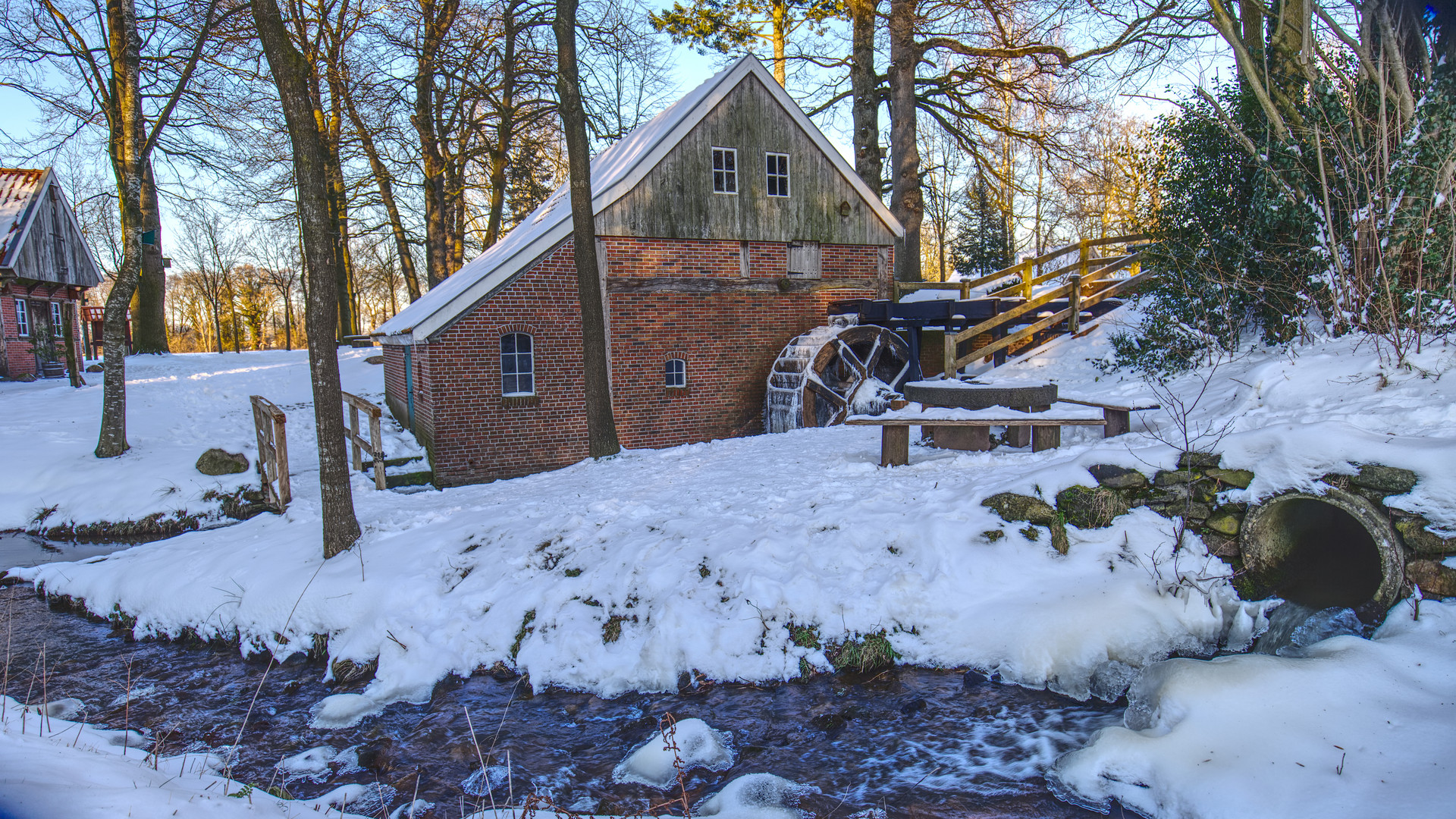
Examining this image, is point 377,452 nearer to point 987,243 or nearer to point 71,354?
point 71,354

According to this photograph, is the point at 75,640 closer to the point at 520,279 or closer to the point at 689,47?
the point at 520,279

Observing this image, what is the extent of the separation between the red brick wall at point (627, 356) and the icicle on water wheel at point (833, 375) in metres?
0.63

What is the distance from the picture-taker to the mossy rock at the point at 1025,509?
5.95 m

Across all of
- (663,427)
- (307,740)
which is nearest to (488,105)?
(663,427)

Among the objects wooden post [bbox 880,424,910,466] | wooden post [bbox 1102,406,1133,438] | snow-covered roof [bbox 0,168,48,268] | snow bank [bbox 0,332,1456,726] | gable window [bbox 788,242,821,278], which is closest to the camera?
snow bank [bbox 0,332,1456,726]

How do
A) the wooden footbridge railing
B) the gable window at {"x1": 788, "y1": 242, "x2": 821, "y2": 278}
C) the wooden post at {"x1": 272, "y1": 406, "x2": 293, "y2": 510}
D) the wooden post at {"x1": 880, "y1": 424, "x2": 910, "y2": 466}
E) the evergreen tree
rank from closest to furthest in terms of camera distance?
the wooden post at {"x1": 880, "y1": 424, "x2": 910, "y2": 466} → the wooden post at {"x1": 272, "y1": 406, "x2": 293, "y2": 510} → the wooden footbridge railing → the gable window at {"x1": 788, "y1": 242, "x2": 821, "y2": 278} → the evergreen tree

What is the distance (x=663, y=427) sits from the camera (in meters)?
13.0

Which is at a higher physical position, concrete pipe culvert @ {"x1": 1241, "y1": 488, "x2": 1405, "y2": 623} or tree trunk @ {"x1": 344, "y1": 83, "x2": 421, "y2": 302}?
tree trunk @ {"x1": 344, "y1": 83, "x2": 421, "y2": 302}

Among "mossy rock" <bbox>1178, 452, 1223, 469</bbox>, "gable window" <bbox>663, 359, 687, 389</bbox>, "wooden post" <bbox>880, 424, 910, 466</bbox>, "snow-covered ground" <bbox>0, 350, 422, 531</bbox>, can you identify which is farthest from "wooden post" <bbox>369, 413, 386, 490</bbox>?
"mossy rock" <bbox>1178, 452, 1223, 469</bbox>

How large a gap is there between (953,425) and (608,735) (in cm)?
423

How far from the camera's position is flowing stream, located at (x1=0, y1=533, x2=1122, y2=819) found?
4227 mm

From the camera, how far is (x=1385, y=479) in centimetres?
484

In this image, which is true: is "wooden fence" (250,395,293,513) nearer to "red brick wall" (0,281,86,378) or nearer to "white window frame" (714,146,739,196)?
"white window frame" (714,146,739,196)

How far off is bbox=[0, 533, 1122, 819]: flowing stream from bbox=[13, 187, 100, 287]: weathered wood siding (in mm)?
19436
